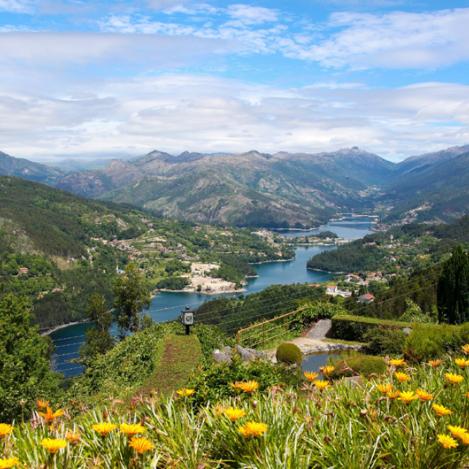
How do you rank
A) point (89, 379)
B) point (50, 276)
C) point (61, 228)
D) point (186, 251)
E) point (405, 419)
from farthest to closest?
point (186, 251) → point (61, 228) → point (50, 276) → point (89, 379) → point (405, 419)

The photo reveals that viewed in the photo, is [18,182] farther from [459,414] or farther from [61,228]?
[459,414]

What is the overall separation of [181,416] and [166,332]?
10.8m

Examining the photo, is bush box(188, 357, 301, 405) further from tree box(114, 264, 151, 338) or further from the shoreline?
the shoreline

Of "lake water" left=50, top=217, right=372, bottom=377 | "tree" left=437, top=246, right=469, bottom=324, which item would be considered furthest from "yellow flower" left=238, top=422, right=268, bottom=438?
"lake water" left=50, top=217, right=372, bottom=377

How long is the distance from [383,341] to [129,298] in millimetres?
19126

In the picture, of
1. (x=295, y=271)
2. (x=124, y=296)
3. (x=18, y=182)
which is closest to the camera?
(x=124, y=296)

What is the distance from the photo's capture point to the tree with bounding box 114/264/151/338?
3000 cm

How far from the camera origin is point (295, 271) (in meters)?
132

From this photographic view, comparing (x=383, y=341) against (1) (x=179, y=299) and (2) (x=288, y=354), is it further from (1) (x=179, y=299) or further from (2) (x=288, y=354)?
(1) (x=179, y=299)

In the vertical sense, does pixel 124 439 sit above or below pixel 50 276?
above

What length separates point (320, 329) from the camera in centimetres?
1916

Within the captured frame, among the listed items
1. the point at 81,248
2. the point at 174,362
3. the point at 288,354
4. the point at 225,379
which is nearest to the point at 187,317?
the point at 174,362

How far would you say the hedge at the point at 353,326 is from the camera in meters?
17.9

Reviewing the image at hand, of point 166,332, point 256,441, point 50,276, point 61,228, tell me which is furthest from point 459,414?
point 61,228
